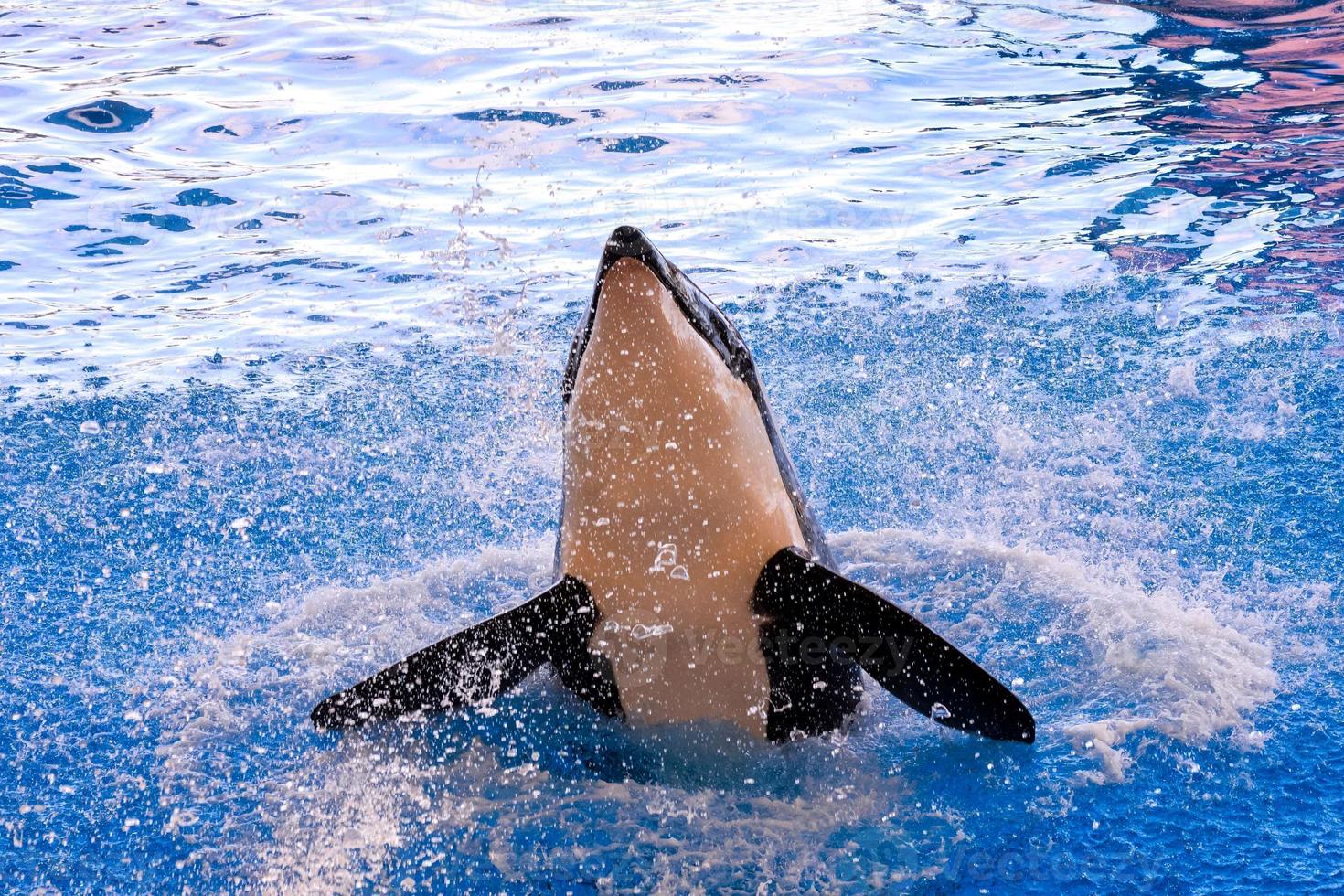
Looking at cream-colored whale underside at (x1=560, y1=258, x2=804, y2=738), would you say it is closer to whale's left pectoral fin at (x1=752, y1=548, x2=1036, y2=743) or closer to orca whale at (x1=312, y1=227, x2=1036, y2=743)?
orca whale at (x1=312, y1=227, x2=1036, y2=743)

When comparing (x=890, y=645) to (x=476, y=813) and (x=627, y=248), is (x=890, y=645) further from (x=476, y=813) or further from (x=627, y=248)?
(x=627, y=248)

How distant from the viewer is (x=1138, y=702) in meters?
5.92

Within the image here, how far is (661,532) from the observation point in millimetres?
5336

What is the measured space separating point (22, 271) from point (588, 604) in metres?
10.4

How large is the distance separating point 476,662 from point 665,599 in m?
0.89

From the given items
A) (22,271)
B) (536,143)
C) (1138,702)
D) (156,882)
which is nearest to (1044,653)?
(1138,702)

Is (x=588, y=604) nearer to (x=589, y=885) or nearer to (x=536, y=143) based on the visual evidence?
(x=589, y=885)

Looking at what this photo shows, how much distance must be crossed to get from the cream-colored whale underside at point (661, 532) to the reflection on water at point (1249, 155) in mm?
9205

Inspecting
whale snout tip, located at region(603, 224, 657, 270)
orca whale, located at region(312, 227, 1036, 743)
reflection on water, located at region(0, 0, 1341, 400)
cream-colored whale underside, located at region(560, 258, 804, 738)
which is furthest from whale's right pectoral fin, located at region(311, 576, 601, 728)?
reflection on water, located at region(0, 0, 1341, 400)

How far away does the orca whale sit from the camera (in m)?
5.31

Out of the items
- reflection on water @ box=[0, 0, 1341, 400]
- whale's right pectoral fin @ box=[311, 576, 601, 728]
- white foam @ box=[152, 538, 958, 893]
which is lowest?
white foam @ box=[152, 538, 958, 893]

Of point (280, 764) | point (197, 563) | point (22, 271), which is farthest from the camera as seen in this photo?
point (22, 271)

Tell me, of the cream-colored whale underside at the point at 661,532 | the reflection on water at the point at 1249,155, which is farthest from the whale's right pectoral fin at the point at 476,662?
the reflection on water at the point at 1249,155

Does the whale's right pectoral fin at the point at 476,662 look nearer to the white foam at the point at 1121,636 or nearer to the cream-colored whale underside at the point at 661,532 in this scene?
the cream-colored whale underside at the point at 661,532
